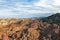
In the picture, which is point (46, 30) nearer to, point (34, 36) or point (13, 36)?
point (34, 36)

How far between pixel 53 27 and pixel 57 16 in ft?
52.4

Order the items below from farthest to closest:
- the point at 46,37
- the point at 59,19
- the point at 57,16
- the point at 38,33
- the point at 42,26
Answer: the point at 57,16
the point at 59,19
the point at 42,26
the point at 38,33
the point at 46,37

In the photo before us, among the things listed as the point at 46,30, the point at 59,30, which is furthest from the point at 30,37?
the point at 59,30

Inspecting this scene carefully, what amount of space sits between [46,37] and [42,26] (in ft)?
31.0

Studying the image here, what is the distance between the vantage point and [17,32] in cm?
6831

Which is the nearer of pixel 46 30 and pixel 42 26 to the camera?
pixel 46 30

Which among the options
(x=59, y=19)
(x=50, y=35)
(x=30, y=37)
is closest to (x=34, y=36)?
(x=30, y=37)

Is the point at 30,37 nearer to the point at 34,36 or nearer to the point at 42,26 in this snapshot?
the point at 34,36

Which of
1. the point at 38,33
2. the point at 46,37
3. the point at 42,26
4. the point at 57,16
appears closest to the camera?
the point at 46,37

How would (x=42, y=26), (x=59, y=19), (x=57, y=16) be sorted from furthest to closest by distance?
(x=57, y=16) < (x=59, y=19) < (x=42, y=26)

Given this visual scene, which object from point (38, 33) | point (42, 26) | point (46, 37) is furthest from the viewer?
point (42, 26)

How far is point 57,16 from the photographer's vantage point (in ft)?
263

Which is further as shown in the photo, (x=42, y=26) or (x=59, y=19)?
(x=59, y=19)

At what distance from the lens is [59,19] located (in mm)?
75125
